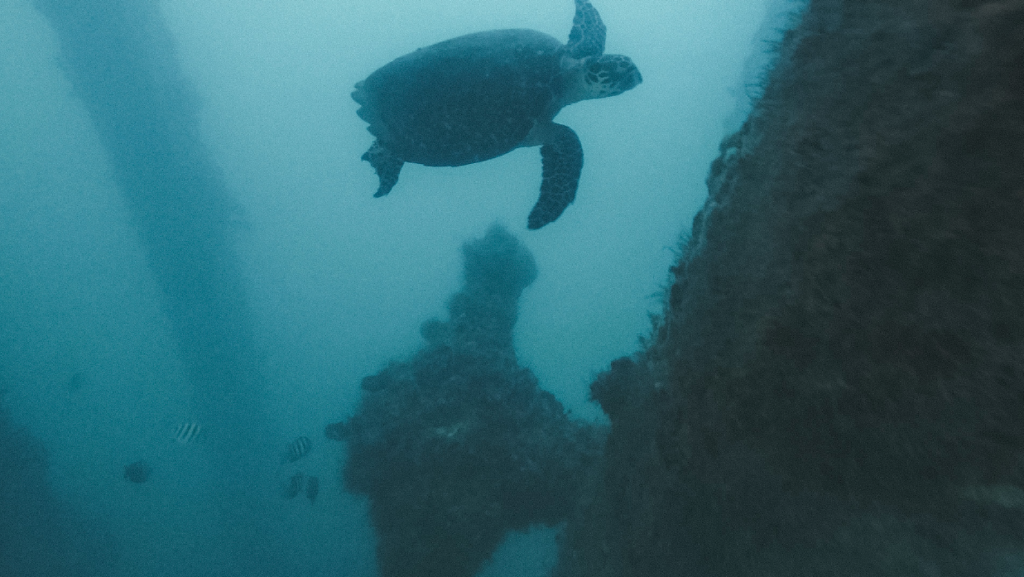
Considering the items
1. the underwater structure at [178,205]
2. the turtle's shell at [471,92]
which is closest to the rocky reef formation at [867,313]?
the turtle's shell at [471,92]

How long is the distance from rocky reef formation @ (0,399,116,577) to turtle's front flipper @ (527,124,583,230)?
19.3 meters

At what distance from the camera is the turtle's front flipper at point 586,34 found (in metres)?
4.95

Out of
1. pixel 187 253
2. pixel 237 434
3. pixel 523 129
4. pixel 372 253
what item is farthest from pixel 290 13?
pixel 523 129

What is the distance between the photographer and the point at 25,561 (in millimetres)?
12695

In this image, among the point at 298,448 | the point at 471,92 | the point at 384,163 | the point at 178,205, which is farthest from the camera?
the point at 178,205

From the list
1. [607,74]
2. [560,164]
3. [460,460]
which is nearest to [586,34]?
[607,74]

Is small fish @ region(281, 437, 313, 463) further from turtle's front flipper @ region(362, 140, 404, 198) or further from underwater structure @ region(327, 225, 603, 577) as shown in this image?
turtle's front flipper @ region(362, 140, 404, 198)

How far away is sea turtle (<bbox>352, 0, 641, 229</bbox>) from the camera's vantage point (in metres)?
4.38

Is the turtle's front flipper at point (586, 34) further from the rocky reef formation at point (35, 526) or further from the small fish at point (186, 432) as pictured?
the rocky reef formation at point (35, 526)

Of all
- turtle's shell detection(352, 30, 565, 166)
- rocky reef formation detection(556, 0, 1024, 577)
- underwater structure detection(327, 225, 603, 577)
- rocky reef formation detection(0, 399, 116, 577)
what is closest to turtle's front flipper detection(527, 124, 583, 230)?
turtle's shell detection(352, 30, 565, 166)

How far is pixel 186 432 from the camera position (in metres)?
10.5

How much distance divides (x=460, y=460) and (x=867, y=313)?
7.75 metres

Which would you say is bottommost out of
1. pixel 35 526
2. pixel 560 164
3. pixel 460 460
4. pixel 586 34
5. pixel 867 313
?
pixel 35 526

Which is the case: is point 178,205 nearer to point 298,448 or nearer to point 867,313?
point 298,448
